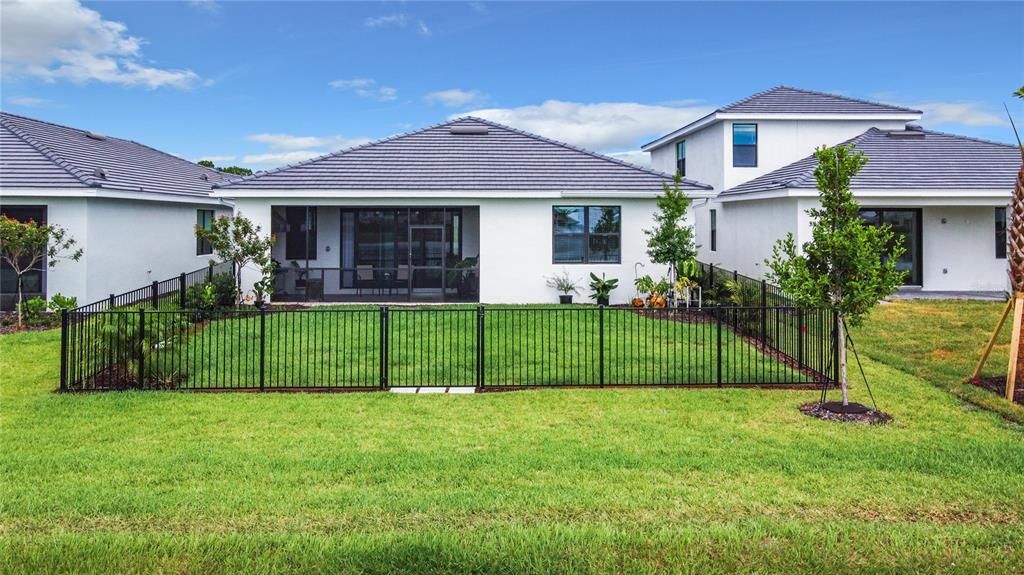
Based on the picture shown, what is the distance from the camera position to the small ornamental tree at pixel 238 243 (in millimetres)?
18531

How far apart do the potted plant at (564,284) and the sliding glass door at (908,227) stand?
1010 cm

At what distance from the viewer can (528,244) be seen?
67.2 ft

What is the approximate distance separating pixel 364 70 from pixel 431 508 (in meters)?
20.7

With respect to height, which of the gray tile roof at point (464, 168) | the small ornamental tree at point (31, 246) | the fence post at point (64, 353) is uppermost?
the gray tile roof at point (464, 168)

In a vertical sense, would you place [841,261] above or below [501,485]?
above

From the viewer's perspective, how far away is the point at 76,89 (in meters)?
24.6

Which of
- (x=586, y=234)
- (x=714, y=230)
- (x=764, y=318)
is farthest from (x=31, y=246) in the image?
(x=714, y=230)

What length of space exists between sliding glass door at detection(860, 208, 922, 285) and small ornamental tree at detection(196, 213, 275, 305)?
1824 centimetres

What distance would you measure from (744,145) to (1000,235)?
29.5 feet

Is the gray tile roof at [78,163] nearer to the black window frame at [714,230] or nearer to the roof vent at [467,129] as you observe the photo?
the roof vent at [467,129]

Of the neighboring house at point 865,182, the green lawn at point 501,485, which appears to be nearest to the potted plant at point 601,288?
the neighboring house at point 865,182

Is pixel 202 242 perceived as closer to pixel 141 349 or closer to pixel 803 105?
pixel 141 349

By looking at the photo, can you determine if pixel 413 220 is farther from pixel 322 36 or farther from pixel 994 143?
pixel 994 143

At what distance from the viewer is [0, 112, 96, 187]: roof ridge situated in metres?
18.8
